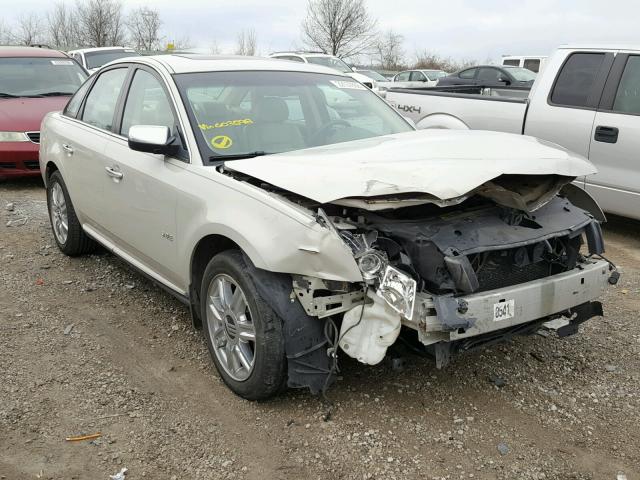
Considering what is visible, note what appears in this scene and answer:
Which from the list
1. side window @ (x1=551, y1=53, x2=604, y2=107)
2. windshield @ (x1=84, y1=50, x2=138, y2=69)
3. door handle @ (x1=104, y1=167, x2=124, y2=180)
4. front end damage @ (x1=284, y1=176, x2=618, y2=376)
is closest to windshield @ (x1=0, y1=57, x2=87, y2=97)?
door handle @ (x1=104, y1=167, x2=124, y2=180)

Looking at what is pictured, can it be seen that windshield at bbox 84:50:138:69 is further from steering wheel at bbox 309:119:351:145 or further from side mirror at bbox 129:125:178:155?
side mirror at bbox 129:125:178:155

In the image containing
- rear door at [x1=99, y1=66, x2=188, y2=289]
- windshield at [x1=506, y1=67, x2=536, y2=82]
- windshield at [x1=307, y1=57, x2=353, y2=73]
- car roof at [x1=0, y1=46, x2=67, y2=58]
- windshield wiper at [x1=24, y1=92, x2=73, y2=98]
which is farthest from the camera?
windshield at [x1=307, y1=57, x2=353, y2=73]

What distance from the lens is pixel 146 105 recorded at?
420cm

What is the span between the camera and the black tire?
209 inches

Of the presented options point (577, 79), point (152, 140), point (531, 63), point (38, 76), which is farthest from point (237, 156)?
point (531, 63)

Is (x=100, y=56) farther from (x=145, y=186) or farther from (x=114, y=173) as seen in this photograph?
(x=145, y=186)

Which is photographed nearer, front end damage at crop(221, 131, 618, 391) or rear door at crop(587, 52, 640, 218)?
front end damage at crop(221, 131, 618, 391)

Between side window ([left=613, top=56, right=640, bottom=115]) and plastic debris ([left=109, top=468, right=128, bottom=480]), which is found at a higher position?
side window ([left=613, top=56, right=640, bottom=115])

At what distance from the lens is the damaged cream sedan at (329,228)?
283 centimetres

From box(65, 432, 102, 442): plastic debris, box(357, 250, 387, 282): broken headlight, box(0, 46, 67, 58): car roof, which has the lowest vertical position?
box(65, 432, 102, 442): plastic debris

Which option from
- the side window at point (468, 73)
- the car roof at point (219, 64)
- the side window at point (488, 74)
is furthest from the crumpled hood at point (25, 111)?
the side window at point (468, 73)

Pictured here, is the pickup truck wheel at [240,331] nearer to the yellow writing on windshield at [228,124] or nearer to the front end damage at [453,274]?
the front end damage at [453,274]

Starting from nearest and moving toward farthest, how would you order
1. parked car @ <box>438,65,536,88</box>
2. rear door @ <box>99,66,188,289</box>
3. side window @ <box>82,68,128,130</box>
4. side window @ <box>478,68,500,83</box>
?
rear door @ <box>99,66,188,289</box> → side window @ <box>82,68,128,130</box> → parked car @ <box>438,65,536,88</box> → side window @ <box>478,68,500,83</box>

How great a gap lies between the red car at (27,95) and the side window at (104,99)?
364 centimetres
